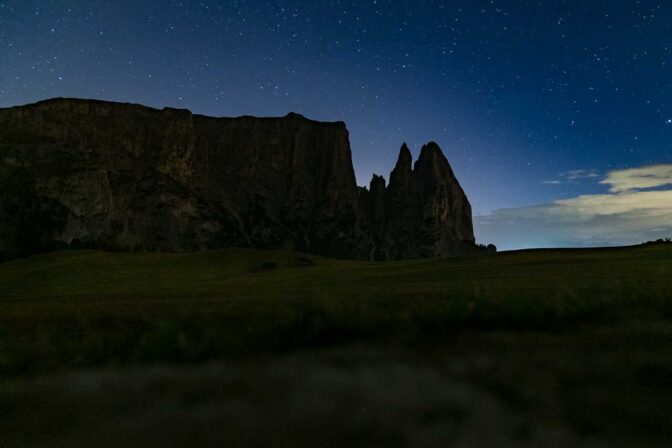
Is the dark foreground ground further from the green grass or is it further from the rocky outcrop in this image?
the rocky outcrop

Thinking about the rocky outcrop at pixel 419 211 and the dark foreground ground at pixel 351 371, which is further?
the rocky outcrop at pixel 419 211

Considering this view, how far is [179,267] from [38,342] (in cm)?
2717

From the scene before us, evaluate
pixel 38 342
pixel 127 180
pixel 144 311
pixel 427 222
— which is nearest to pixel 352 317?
pixel 144 311

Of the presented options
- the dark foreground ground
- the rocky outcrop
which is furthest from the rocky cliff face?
the dark foreground ground

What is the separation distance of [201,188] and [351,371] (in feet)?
416

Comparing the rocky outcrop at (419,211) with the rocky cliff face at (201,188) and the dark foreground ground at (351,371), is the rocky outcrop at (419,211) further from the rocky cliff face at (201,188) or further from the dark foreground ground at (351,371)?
the dark foreground ground at (351,371)

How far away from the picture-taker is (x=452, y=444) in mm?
2330

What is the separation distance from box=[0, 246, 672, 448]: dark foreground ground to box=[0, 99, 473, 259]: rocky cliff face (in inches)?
3693

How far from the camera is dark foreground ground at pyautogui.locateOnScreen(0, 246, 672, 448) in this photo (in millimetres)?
2533

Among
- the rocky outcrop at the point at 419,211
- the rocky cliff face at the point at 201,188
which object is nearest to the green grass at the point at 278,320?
the rocky cliff face at the point at 201,188

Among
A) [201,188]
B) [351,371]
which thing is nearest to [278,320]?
[351,371]

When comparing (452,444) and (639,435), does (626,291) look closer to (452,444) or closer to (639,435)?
(639,435)

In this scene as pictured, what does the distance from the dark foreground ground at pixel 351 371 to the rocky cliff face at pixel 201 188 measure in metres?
93.8

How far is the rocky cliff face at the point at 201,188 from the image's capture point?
96875 millimetres
